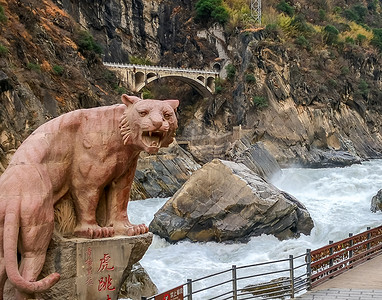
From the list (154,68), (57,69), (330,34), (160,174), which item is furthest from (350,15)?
(57,69)

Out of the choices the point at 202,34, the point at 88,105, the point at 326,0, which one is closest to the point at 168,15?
the point at 202,34

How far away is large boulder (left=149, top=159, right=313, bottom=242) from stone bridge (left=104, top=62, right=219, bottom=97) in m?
32.0

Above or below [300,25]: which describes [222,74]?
below

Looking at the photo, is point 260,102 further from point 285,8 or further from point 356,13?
point 356,13

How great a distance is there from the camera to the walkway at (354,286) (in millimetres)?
8633

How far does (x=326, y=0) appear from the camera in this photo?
6500 cm

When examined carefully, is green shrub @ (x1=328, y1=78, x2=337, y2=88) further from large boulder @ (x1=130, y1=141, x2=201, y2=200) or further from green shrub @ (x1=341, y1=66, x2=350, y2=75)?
large boulder @ (x1=130, y1=141, x2=201, y2=200)

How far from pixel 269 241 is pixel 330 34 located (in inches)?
1721

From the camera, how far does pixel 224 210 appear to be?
16297mm

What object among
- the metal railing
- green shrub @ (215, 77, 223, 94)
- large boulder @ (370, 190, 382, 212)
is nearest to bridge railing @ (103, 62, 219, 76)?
green shrub @ (215, 77, 223, 94)

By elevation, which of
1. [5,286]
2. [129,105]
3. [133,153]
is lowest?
[5,286]

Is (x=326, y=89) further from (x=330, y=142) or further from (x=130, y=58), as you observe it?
(x=130, y=58)

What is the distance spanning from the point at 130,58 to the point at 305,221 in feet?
141

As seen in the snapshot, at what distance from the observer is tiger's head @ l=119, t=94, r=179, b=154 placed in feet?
19.3
